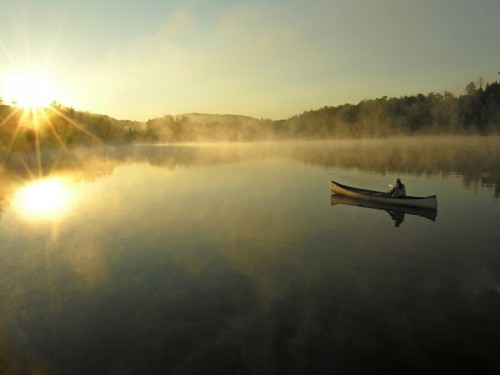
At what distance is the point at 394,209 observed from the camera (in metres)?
29.1

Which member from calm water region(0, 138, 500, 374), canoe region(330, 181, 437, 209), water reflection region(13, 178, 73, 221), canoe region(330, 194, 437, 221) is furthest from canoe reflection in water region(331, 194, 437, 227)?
water reflection region(13, 178, 73, 221)

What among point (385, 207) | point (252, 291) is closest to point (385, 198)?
point (385, 207)

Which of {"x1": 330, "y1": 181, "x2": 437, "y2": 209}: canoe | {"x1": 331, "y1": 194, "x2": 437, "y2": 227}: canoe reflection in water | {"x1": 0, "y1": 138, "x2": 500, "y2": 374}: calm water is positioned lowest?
{"x1": 0, "y1": 138, "x2": 500, "y2": 374}: calm water

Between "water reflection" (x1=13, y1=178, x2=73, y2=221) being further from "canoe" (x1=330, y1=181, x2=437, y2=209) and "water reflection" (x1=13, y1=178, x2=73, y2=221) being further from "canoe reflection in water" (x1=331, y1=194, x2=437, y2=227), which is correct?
"canoe" (x1=330, y1=181, x2=437, y2=209)

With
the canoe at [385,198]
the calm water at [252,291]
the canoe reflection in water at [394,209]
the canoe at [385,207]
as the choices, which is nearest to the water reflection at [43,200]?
the calm water at [252,291]

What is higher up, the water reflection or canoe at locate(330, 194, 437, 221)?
canoe at locate(330, 194, 437, 221)

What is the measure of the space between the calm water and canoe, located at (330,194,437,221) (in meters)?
0.85

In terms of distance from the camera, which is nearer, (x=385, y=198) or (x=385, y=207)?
(x=385, y=198)

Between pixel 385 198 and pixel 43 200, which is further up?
pixel 385 198

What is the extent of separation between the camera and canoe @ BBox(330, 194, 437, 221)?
1063 inches

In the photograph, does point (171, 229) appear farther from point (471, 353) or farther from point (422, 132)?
point (422, 132)

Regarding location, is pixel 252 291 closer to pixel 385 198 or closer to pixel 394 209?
pixel 385 198

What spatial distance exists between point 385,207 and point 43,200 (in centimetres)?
3936

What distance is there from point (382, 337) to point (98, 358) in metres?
9.63
